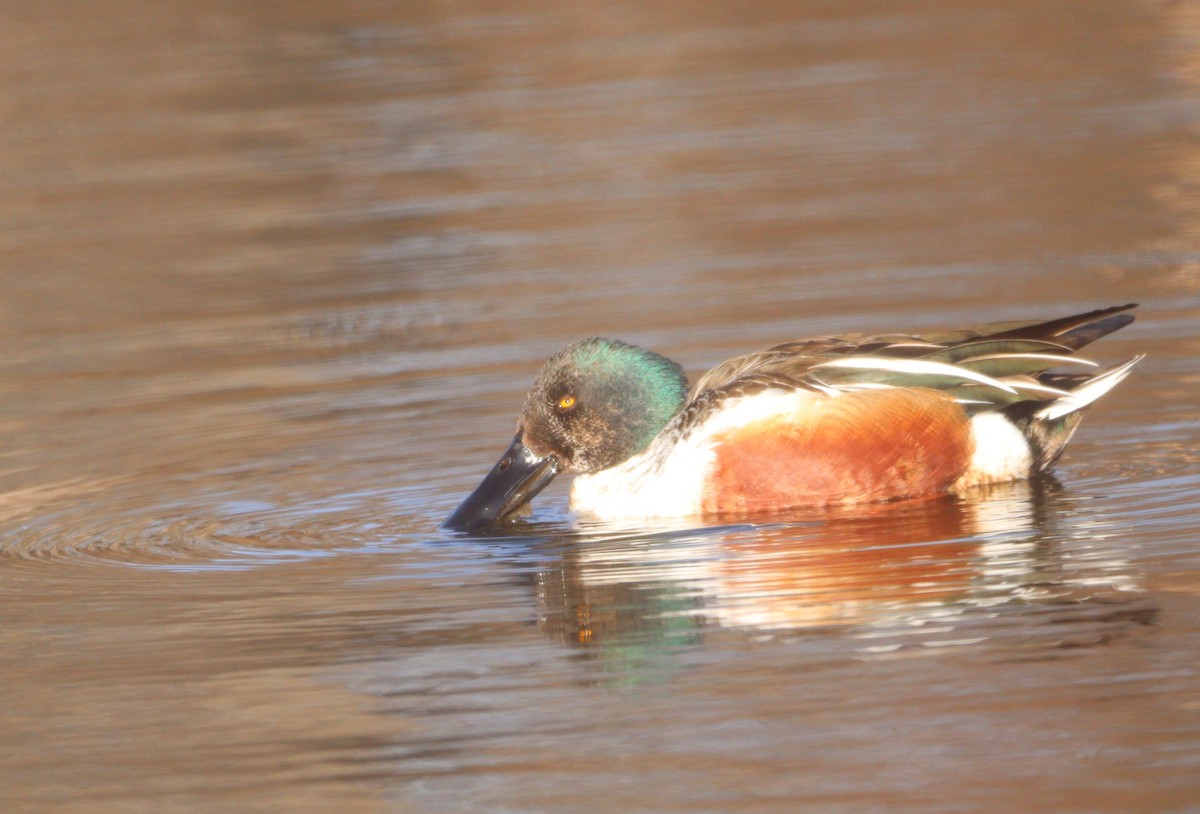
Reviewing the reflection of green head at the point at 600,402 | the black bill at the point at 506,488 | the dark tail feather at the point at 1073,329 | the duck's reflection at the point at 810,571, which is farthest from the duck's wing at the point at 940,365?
the black bill at the point at 506,488

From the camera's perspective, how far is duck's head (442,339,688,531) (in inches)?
284

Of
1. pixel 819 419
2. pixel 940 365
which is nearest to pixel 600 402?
pixel 819 419

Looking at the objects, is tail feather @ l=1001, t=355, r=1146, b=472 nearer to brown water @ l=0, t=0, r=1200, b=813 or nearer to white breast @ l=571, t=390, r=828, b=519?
brown water @ l=0, t=0, r=1200, b=813

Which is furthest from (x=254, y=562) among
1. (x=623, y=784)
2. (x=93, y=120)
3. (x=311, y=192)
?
(x=93, y=120)

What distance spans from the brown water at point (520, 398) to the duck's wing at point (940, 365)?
378 mm

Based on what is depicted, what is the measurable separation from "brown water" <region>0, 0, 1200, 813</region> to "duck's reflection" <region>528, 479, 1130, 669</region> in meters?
0.02

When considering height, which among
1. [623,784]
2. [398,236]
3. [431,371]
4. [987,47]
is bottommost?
[623,784]

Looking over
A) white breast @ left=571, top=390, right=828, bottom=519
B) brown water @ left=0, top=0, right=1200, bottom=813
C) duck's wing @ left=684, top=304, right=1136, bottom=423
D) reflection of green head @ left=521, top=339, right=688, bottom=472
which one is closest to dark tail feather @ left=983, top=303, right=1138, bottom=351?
duck's wing @ left=684, top=304, right=1136, bottom=423

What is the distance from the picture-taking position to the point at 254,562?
6.78 m

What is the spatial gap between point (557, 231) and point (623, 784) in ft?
26.1

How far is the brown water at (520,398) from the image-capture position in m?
4.77

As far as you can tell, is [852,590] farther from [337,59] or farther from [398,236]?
[337,59]

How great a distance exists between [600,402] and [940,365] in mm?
1224

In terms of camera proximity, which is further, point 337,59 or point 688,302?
point 337,59
